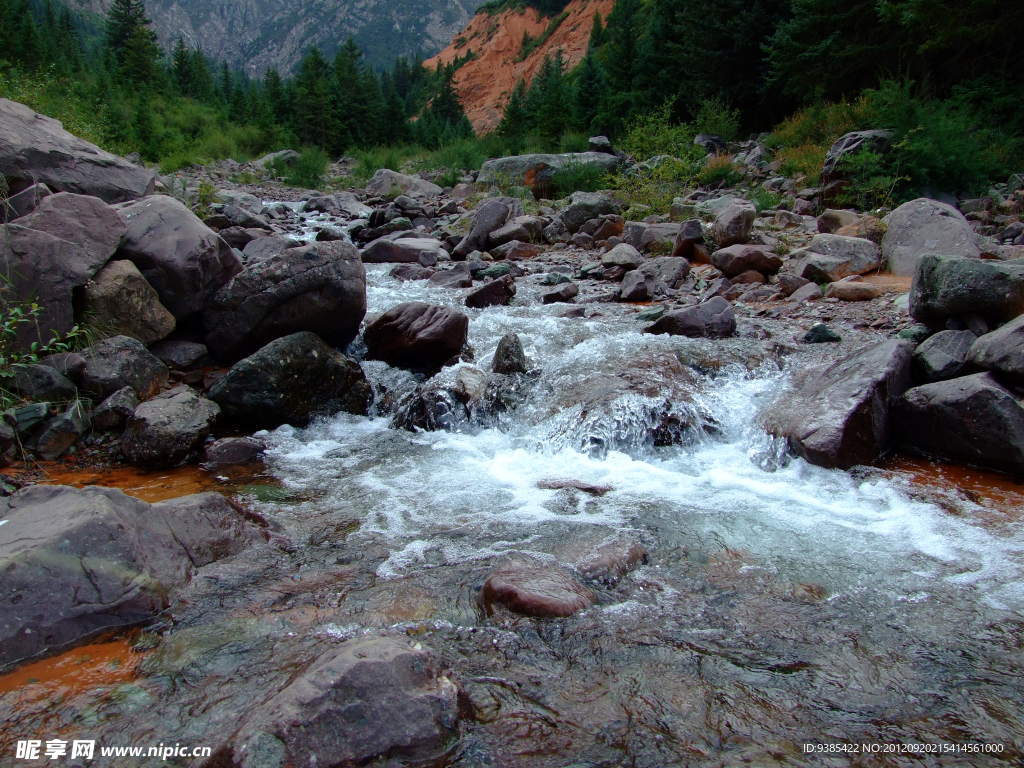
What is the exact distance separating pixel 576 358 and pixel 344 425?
248 cm

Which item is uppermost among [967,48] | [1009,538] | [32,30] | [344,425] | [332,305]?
[32,30]

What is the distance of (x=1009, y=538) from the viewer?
12.1ft

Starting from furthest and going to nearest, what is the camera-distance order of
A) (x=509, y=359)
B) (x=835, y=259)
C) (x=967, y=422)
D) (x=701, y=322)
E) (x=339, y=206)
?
(x=339, y=206) < (x=835, y=259) < (x=701, y=322) < (x=509, y=359) < (x=967, y=422)

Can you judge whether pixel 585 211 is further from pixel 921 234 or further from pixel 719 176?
pixel 921 234

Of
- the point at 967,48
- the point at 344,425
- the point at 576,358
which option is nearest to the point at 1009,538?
the point at 576,358

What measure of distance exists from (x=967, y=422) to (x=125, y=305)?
6.83 metres

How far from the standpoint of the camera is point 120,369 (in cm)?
536

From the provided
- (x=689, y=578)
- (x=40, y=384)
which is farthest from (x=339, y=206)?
(x=689, y=578)

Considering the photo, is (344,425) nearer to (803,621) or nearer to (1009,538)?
(803,621)

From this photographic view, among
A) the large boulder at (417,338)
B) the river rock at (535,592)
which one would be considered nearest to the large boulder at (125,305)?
the large boulder at (417,338)

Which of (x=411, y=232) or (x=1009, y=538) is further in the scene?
(x=411, y=232)

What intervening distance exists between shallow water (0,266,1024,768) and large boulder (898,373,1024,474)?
20 cm

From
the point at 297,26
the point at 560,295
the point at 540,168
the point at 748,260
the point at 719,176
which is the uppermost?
the point at 297,26

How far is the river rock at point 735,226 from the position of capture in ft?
33.2
